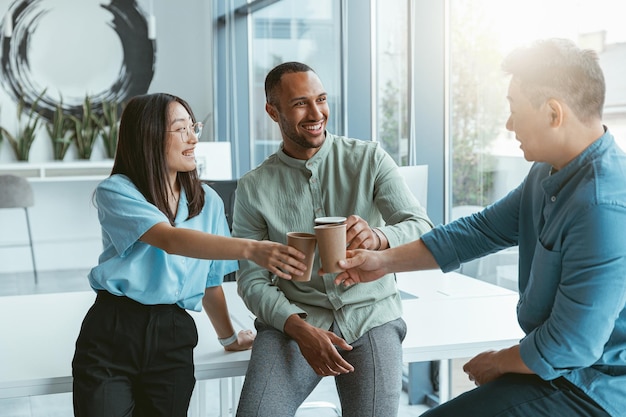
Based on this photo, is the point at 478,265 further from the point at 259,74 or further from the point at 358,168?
the point at 259,74

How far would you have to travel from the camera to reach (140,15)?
284 inches

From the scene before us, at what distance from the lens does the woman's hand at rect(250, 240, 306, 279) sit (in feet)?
5.67

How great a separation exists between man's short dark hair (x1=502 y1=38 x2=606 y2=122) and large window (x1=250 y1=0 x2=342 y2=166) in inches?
114

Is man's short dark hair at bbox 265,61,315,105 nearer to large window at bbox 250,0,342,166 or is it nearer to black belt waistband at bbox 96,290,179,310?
black belt waistband at bbox 96,290,179,310

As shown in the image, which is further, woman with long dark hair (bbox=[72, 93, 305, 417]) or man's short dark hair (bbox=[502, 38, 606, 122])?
woman with long dark hair (bbox=[72, 93, 305, 417])

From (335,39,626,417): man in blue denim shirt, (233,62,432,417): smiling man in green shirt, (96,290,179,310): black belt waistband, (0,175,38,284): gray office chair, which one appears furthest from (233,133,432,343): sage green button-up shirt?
(0,175,38,284): gray office chair

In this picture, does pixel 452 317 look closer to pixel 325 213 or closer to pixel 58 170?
pixel 325 213

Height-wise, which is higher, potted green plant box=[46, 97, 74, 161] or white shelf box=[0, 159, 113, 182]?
potted green plant box=[46, 97, 74, 161]

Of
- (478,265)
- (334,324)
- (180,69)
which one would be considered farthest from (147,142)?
(180,69)

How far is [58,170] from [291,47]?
252 centimetres

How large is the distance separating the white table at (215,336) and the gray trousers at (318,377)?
72 millimetres

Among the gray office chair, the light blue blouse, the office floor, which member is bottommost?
the office floor

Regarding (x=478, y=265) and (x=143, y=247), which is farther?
(x=478, y=265)

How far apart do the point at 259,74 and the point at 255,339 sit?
14.2 feet
